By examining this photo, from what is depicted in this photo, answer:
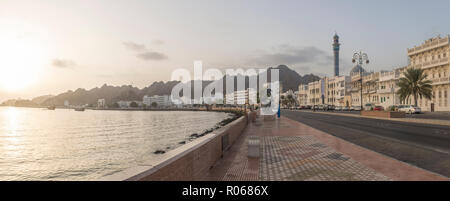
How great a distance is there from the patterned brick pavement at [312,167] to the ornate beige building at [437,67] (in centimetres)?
5339

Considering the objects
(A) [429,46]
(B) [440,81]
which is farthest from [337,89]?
(B) [440,81]

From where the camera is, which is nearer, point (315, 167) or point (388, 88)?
point (315, 167)

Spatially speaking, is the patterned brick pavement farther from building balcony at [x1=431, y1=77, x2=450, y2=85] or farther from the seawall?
building balcony at [x1=431, y1=77, x2=450, y2=85]

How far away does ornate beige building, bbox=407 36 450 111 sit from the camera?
5069 centimetres

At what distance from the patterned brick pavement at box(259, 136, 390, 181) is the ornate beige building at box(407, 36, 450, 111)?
5339cm

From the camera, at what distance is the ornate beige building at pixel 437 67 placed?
166 ft

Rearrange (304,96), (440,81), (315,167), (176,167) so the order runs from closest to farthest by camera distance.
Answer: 1. (176,167)
2. (315,167)
3. (440,81)
4. (304,96)

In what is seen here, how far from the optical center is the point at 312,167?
8133mm

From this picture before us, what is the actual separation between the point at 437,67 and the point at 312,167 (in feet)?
197

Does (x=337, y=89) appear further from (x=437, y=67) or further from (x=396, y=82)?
(x=437, y=67)

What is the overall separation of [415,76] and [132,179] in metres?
58.1

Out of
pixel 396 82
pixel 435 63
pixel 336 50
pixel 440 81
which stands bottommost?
pixel 440 81

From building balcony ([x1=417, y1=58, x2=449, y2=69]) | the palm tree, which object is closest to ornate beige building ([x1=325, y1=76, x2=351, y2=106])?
building balcony ([x1=417, y1=58, x2=449, y2=69])
